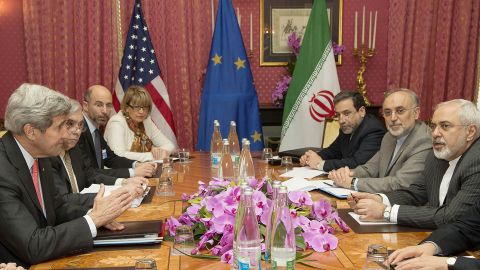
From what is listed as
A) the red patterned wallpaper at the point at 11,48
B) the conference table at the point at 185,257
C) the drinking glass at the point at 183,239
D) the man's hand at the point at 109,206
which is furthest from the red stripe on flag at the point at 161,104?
the drinking glass at the point at 183,239

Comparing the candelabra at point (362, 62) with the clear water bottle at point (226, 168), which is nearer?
the clear water bottle at point (226, 168)

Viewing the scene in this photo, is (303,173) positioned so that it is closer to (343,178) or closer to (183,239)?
(343,178)

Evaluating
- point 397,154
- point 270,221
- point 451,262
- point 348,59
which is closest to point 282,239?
point 270,221

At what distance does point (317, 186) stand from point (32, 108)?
58.6 inches

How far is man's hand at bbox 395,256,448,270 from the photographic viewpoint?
162 cm

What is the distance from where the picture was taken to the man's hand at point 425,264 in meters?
1.62

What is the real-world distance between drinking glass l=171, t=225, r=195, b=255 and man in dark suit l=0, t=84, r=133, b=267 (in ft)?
0.97

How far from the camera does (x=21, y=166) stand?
1880 millimetres

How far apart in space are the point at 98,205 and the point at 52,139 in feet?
1.02

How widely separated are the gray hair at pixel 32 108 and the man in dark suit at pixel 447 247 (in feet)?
4.30

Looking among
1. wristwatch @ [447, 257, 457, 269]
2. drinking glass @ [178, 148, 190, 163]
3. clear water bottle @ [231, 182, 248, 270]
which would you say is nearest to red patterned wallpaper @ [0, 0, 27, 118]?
drinking glass @ [178, 148, 190, 163]

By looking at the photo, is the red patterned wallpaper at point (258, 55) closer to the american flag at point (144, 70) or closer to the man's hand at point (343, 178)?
the american flag at point (144, 70)

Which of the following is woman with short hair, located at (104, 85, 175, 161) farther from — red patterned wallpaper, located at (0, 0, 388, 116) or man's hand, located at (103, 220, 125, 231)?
man's hand, located at (103, 220, 125, 231)

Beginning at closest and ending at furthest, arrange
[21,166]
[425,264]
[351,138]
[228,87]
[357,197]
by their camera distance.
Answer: [425,264] < [21,166] < [357,197] < [351,138] < [228,87]
